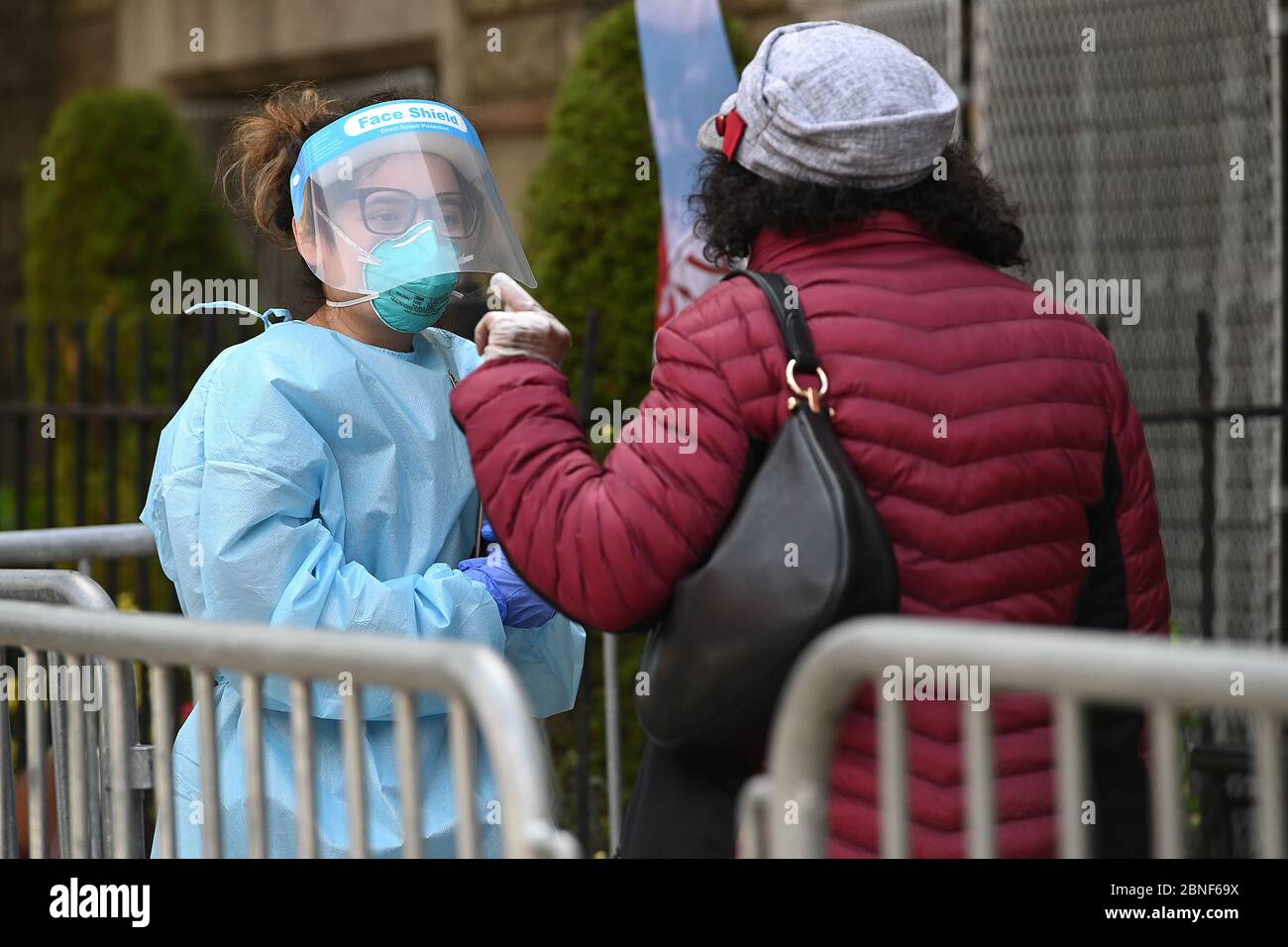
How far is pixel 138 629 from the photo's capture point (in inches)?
78.6

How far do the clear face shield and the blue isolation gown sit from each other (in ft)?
0.35

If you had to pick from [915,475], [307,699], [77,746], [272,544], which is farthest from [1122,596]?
[77,746]

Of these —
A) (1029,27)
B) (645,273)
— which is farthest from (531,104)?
(645,273)

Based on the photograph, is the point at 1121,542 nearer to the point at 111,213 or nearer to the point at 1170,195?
the point at 1170,195

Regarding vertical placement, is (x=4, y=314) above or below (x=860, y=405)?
above

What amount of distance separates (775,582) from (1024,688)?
17.9 inches

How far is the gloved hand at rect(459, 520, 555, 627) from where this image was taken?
2.51 metres

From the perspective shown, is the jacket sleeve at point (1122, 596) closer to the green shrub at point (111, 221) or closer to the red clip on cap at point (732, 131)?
the red clip on cap at point (732, 131)

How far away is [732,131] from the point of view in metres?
2.14

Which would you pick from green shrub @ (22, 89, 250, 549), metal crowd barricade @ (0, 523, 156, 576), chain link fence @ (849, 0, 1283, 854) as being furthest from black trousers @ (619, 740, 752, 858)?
green shrub @ (22, 89, 250, 549)

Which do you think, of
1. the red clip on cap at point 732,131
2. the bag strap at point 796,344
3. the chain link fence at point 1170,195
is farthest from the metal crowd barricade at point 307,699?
the chain link fence at point 1170,195

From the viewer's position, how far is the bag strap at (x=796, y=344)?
1958mm

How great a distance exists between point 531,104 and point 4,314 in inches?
182
